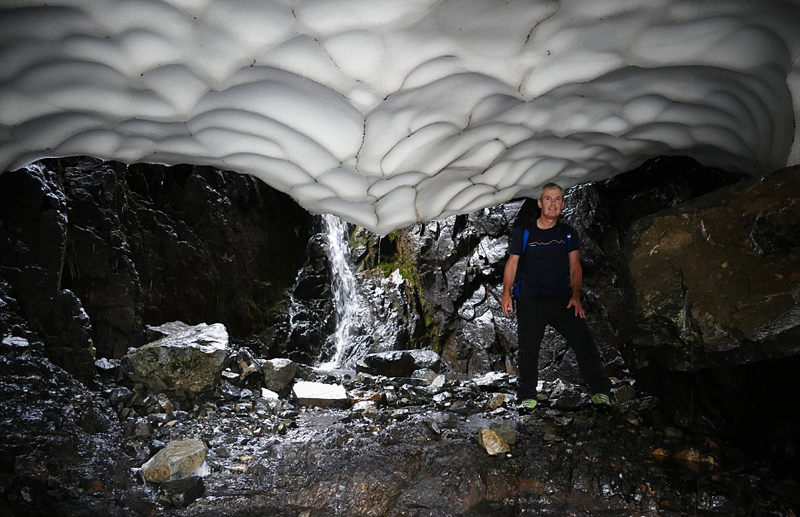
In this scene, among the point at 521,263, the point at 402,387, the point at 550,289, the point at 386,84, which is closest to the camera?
the point at 386,84

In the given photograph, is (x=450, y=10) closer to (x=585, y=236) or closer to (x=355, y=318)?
(x=585, y=236)

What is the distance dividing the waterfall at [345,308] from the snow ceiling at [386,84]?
374cm

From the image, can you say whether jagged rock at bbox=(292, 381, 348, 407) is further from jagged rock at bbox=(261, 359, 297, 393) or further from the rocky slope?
A: jagged rock at bbox=(261, 359, 297, 393)

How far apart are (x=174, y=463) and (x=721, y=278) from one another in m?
4.33

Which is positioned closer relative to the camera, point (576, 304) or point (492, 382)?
point (576, 304)

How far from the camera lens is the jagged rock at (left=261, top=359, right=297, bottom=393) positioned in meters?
5.62

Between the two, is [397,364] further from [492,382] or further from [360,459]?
[360,459]

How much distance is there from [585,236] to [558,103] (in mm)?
2832

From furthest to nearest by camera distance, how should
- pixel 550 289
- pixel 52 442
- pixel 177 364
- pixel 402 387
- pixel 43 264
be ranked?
1. pixel 402 387
2. pixel 177 364
3. pixel 43 264
4. pixel 550 289
5. pixel 52 442

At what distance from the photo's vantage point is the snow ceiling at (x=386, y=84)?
343cm

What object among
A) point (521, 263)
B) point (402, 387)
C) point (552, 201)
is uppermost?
point (552, 201)

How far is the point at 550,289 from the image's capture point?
4.29 metres

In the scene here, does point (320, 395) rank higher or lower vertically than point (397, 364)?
lower

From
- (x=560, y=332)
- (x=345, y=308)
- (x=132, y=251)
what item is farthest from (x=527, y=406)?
A: (x=345, y=308)
